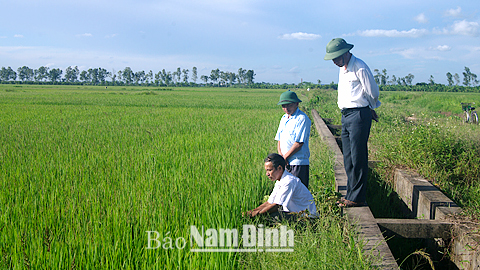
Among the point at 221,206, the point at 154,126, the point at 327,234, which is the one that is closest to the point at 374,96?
the point at 327,234

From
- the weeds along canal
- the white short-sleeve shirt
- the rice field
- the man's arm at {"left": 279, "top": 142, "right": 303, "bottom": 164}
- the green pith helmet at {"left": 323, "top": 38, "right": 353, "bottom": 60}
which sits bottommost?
the weeds along canal

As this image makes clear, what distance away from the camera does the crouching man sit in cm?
278

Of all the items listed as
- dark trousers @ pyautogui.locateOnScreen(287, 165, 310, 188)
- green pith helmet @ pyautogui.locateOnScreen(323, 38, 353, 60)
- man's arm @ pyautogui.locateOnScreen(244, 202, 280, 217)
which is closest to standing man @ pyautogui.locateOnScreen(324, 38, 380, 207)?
green pith helmet @ pyautogui.locateOnScreen(323, 38, 353, 60)

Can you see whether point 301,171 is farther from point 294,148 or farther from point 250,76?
point 250,76

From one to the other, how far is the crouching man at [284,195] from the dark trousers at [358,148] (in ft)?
1.98

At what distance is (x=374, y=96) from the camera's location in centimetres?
316

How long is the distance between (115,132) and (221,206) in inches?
231

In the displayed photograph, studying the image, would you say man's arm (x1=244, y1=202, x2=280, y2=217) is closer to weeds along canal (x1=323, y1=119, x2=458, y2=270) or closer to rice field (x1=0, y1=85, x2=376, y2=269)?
rice field (x1=0, y1=85, x2=376, y2=269)

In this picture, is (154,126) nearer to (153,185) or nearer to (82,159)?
(82,159)

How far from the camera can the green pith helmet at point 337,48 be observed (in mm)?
3141

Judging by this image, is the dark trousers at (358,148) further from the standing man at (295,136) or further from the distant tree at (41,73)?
the distant tree at (41,73)

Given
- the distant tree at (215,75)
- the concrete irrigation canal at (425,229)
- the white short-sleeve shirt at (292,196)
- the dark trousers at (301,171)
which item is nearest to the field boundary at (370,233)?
the concrete irrigation canal at (425,229)

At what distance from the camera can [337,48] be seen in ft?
10.3

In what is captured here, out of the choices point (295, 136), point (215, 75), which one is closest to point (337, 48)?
point (295, 136)
